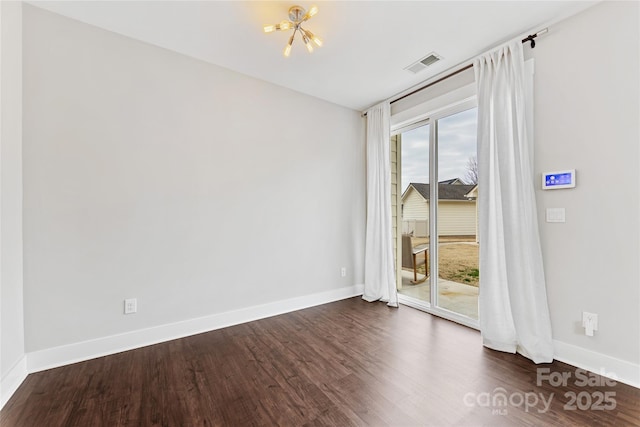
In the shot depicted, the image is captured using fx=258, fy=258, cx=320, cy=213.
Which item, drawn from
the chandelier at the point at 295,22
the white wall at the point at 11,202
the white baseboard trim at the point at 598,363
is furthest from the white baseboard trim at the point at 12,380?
the white baseboard trim at the point at 598,363

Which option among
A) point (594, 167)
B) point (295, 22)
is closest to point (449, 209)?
point (594, 167)

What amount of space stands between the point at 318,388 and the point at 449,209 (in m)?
2.39

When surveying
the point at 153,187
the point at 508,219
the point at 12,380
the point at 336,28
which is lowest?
the point at 12,380

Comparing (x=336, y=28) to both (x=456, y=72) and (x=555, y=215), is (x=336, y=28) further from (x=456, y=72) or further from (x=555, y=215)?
(x=555, y=215)

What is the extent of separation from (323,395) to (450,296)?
6.87 ft

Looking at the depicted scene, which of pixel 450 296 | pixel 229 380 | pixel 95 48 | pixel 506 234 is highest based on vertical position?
pixel 95 48

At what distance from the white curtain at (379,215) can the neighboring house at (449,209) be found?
367mm

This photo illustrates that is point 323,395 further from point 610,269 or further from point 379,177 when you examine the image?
point 379,177

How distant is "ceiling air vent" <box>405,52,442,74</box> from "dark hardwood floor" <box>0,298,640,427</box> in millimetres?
2806

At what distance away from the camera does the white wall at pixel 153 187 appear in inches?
80.5

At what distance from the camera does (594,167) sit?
196cm

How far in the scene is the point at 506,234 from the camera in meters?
2.29

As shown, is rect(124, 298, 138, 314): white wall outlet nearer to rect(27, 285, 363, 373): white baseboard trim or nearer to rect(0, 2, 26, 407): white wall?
rect(27, 285, 363, 373): white baseboard trim

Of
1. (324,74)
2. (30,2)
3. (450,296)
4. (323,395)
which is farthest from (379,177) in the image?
(30,2)
